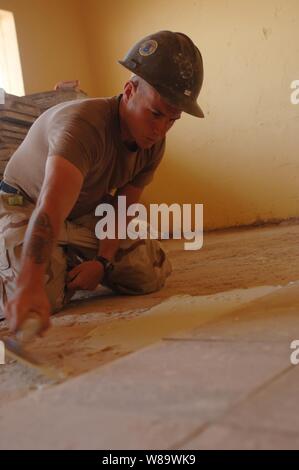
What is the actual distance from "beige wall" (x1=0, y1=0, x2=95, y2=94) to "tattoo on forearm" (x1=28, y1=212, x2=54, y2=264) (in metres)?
3.55

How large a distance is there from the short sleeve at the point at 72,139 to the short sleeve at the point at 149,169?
1.64 feet

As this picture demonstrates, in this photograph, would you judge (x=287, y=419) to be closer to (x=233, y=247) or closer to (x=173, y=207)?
(x=233, y=247)

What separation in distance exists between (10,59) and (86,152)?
3.36 metres

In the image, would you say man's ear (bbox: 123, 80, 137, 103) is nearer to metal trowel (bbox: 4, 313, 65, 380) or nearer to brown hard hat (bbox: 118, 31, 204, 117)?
brown hard hat (bbox: 118, 31, 204, 117)

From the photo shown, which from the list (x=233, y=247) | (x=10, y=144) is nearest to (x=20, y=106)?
(x=10, y=144)

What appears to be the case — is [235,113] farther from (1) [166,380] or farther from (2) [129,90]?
(1) [166,380]

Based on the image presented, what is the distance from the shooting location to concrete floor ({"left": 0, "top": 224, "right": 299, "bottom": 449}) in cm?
73

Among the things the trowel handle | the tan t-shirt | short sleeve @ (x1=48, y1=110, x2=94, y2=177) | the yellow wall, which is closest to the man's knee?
A: the tan t-shirt

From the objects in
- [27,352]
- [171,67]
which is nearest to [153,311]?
[27,352]

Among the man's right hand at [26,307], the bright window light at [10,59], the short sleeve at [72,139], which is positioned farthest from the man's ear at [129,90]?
the bright window light at [10,59]

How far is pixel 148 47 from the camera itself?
5.73ft

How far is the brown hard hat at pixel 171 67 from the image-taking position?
168cm

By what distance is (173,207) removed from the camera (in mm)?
5062
